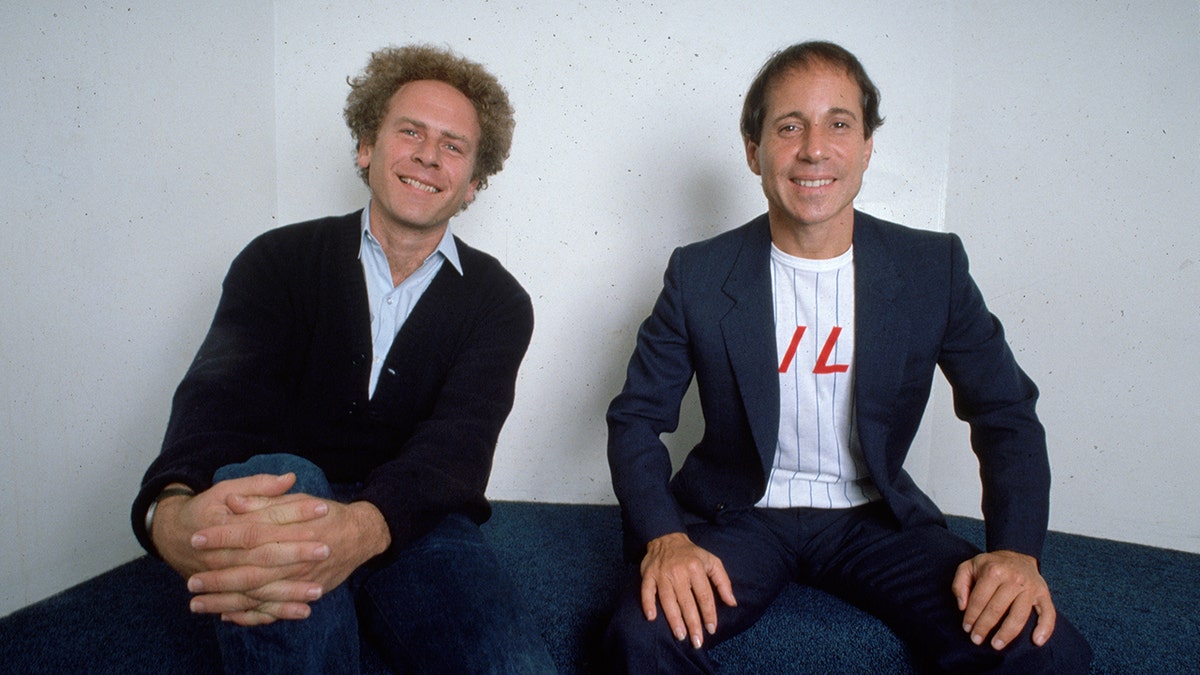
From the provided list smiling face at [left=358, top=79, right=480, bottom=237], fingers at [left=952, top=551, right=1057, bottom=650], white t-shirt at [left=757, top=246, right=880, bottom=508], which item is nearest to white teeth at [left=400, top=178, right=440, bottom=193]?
smiling face at [left=358, top=79, right=480, bottom=237]

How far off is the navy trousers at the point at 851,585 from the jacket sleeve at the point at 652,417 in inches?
5.4

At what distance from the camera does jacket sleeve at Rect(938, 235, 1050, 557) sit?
1235 millimetres

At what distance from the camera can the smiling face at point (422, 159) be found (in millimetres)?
1502

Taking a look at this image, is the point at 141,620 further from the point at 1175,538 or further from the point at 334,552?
the point at 1175,538

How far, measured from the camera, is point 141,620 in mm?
1369

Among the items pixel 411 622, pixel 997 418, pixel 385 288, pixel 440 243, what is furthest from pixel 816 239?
pixel 411 622

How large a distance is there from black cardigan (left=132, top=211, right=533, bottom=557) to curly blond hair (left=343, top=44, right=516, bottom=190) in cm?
36

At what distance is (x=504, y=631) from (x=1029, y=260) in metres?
1.85

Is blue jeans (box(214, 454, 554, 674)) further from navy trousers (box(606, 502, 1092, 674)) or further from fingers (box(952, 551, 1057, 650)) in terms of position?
fingers (box(952, 551, 1057, 650))

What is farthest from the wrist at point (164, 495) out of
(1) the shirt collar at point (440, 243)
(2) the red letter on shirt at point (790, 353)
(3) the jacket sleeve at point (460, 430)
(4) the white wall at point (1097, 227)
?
(4) the white wall at point (1097, 227)

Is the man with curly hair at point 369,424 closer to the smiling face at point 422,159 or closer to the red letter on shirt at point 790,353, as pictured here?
the smiling face at point 422,159

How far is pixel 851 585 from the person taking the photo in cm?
134

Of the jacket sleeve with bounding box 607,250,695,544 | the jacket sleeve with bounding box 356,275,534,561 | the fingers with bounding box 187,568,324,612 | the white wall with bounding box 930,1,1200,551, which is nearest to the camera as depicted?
the fingers with bounding box 187,568,324,612

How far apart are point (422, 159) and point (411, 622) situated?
0.95 m
